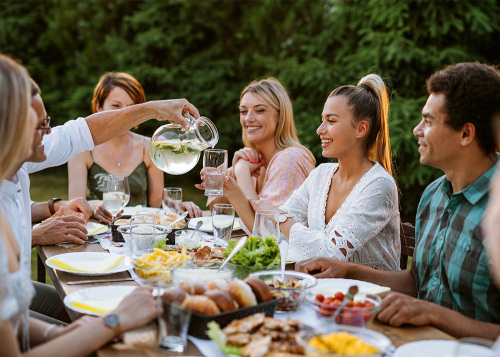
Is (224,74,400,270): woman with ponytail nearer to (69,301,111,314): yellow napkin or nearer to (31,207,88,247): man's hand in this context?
(31,207,88,247): man's hand

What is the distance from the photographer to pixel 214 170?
112 inches

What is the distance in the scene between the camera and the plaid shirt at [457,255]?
6.44 ft

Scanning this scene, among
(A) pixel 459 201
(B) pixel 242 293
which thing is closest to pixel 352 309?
(B) pixel 242 293

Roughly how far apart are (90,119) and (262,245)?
59.7 inches

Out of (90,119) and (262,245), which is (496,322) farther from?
(90,119)

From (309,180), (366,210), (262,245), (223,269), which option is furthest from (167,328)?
(309,180)

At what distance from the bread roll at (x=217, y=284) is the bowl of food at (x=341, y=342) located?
395mm

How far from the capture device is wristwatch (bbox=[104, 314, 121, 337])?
1529 mm

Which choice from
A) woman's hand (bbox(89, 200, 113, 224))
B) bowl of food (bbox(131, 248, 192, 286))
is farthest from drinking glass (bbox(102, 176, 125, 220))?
bowl of food (bbox(131, 248, 192, 286))

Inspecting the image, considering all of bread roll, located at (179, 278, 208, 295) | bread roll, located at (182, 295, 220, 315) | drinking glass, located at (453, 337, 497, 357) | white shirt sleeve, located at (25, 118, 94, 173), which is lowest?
bread roll, located at (182, 295, 220, 315)

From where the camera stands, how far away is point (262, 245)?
2.16 metres

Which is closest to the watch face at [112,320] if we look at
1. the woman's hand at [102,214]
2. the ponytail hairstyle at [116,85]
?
the woman's hand at [102,214]

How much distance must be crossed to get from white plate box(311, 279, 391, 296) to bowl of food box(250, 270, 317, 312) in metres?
0.06

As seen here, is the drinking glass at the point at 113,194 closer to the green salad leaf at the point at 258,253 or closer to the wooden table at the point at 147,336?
the wooden table at the point at 147,336
